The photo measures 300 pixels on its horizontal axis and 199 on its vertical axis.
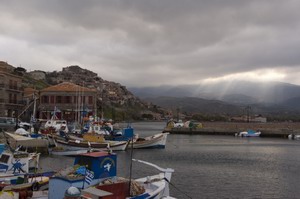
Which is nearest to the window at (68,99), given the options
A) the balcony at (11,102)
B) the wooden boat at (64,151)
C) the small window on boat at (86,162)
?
the balcony at (11,102)

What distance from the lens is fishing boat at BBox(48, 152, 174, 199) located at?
1759 cm

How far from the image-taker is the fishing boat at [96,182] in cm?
1759

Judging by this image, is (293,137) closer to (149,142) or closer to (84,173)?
(149,142)

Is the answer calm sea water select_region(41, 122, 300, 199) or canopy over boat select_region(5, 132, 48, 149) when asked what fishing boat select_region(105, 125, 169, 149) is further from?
canopy over boat select_region(5, 132, 48, 149)

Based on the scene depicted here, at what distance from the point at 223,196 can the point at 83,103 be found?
67.1m

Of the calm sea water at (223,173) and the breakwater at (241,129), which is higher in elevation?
the breakwater at (241,129)

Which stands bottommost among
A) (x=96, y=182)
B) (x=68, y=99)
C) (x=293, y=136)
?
(x=293, y=136)

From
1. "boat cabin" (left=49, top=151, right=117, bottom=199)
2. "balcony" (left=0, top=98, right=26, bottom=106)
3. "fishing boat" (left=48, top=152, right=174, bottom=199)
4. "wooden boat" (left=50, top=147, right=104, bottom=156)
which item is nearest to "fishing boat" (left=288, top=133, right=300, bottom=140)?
"wooden boat" (left=50, top=147, right=104, bottom=156)

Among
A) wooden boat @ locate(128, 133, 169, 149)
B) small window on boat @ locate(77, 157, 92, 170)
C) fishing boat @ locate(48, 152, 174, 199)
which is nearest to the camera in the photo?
fishing boat @ locate(48, 152, 174, 199)

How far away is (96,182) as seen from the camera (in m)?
18.9

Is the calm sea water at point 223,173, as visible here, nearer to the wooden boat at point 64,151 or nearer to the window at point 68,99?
the wooden boat at point 64,151

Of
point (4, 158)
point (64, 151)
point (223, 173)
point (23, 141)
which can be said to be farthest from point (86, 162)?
point (23, 141)

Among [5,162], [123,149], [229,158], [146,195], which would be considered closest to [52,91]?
[123,149]

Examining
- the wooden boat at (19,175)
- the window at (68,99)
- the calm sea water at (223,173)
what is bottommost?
the calm sea water at (223,173)
